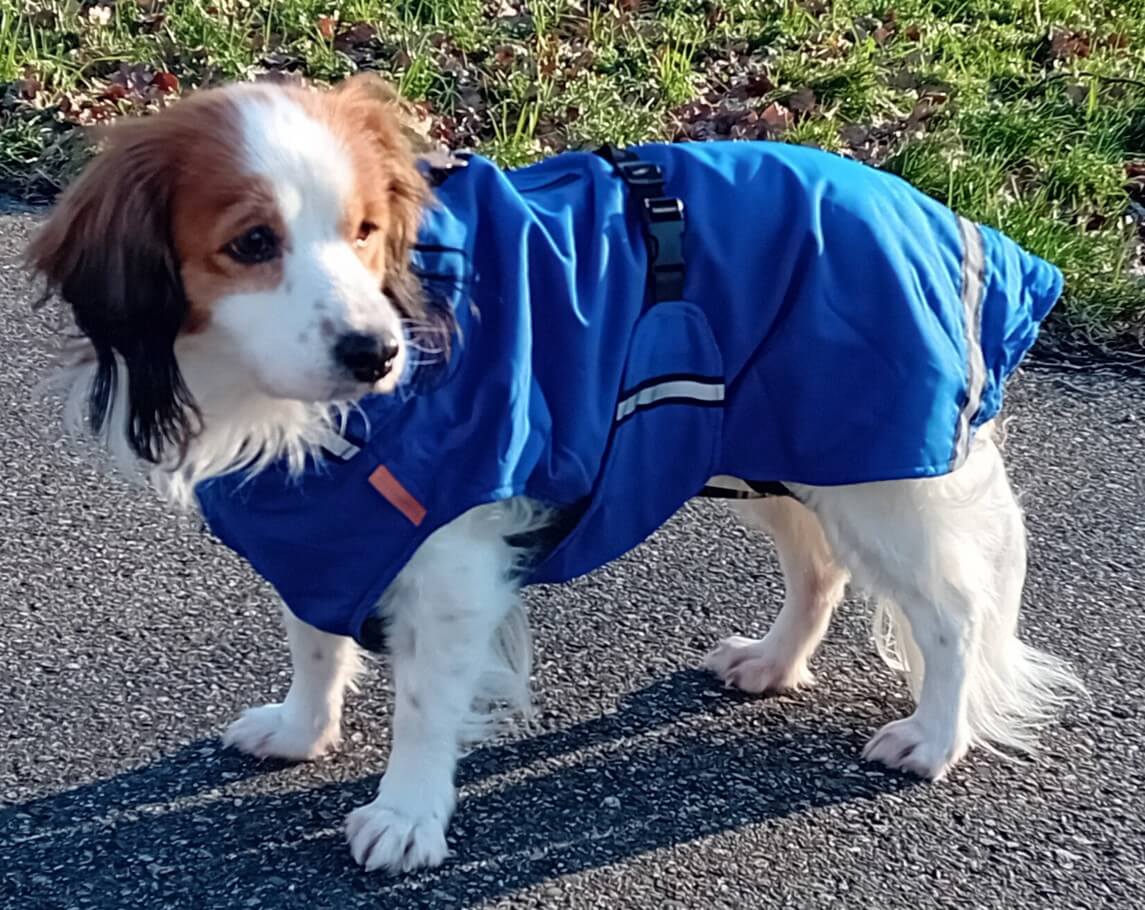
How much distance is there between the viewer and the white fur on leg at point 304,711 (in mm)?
2955

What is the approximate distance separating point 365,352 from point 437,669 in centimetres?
73

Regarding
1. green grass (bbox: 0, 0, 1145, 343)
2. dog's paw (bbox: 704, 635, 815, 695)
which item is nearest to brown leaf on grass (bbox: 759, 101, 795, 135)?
green grass (bbox: 0, 0, 1145, 343)

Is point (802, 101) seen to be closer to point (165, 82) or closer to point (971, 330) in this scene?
point (165, 82)

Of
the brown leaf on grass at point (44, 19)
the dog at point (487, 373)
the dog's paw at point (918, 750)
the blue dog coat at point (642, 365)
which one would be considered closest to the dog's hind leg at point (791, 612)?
the dog at point (487, 373)

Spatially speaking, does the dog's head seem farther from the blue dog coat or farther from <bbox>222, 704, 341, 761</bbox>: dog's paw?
<bbox>222, 704, 341, 761</bbox>: dog's paw

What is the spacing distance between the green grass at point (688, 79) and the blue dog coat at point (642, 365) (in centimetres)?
258

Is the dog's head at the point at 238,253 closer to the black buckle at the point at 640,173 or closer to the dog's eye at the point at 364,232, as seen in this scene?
the dog's eye at the point at 364,232

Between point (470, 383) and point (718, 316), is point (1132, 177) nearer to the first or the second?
point (718, 316)

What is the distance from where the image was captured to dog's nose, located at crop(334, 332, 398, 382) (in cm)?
219

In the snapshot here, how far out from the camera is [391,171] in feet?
7.79

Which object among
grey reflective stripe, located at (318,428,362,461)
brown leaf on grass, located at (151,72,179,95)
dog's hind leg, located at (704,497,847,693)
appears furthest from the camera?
brown leaf on grass, located at (151,72,179,95)

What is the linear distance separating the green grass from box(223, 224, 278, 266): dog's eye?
11.0ft

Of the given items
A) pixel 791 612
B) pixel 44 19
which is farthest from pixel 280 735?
pixel 44 19

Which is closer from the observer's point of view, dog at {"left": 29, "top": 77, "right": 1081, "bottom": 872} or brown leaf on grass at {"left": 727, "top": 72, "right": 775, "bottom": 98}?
dog at {"left": 29, "top": 77, "right": 1081, "bottom": 872}
